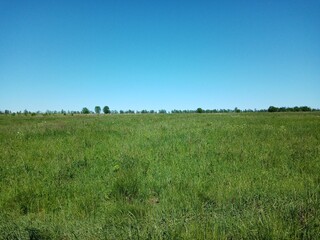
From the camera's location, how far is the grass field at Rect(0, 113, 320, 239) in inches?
124

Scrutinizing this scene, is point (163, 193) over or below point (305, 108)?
below

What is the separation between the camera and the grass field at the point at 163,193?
3152 mm

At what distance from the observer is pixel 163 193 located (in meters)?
4.73

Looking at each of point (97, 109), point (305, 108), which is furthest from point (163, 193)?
point (97, 109)

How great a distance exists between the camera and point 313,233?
2859mm

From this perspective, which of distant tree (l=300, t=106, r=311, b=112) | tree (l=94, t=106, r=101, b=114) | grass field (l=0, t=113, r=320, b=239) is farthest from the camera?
tree (l=94, t=106, r=101, b=114)

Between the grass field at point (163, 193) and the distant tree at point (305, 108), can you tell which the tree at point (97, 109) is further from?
the grass field at point (163, 193)

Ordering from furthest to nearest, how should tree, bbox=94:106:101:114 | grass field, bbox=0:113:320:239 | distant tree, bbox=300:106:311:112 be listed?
tree, bbox=94:106:101:114 < distant tree, bbox=300:106:311:112 < grass field, bbox=0:113:320:239

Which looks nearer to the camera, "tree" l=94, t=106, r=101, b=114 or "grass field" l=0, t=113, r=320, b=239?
"grass field" l=0, t=113, r=320, b=239

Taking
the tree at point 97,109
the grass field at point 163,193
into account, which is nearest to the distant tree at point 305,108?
the tree at point 97,109

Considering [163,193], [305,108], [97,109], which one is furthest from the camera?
[97,109]

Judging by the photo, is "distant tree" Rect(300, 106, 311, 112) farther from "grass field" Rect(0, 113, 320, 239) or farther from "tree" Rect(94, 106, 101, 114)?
"grass field" Rect(0, 113, 320, 239)

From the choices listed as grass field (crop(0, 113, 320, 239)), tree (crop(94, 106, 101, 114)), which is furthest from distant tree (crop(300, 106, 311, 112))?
grass field (crop(0, 113, 320, 239))

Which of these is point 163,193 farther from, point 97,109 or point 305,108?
point 97,109
